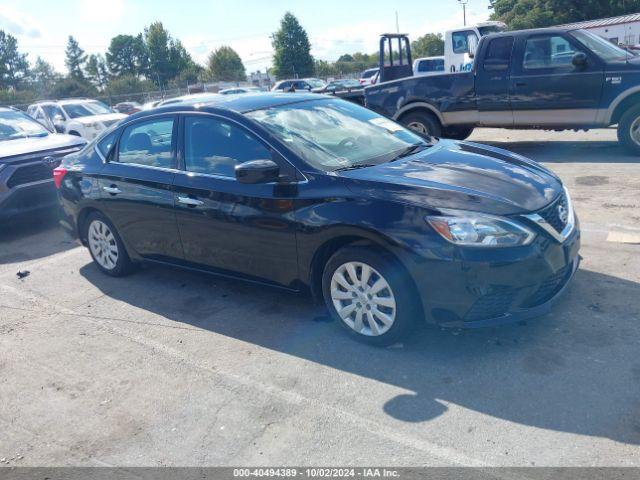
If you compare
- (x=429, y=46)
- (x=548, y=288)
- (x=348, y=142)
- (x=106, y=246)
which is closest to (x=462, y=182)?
(x=548, y=288)

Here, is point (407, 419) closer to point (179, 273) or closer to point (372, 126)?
point (372, 126)

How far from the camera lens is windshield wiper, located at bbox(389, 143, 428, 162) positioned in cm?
467

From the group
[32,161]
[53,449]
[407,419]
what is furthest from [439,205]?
[32,161]

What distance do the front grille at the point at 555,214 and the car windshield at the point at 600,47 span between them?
257 inches

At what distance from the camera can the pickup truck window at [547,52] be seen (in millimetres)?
9758

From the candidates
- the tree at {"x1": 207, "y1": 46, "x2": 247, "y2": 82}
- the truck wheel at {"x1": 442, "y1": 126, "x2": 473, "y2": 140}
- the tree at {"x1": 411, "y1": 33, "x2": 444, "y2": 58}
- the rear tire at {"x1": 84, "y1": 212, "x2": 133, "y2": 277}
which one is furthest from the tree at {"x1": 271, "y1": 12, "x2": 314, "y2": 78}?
Result: the rear tire at {"x1": 84, "y1": 212, "x2": 133, "y2": 277}

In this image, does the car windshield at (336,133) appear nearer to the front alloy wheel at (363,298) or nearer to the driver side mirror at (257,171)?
the driver side mirror at (257,171)

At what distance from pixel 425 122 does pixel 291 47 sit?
55.6 m

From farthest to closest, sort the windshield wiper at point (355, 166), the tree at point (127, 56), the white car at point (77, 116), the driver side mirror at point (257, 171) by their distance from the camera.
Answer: the tree at point (127, 56), the white car at point (77, 116), the windshield wiper at point (355, 166), the driver side mirror at point (257, 171)

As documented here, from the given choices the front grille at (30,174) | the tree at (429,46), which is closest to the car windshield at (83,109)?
the front grille at (30,174)

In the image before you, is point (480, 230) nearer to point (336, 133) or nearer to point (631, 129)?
point (336, 133)

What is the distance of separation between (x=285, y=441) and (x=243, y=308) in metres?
1.95

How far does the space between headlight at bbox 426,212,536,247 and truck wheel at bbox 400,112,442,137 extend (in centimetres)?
762

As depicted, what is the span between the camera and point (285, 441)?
3.26 metres
